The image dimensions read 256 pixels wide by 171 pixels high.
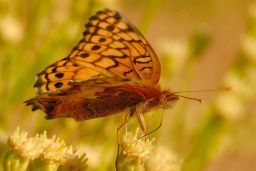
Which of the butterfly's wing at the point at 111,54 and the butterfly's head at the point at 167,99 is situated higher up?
the butterfly's wing at the point at 111,54

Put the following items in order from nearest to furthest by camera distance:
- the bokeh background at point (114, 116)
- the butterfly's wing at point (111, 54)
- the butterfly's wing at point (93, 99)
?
the butterfly's wing at point (93, 99), the butterfly's wing at point (111, 54), the bokeh background at point (114, 116)

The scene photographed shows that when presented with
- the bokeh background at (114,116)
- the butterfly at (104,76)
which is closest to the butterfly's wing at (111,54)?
the butterfly at (104,76)

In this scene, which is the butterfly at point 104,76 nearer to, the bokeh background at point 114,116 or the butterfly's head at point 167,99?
the butterfly's head at point 167,99

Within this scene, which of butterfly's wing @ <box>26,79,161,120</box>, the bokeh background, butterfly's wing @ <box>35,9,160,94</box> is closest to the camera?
butterfly's wing @ <box>26,79,161,120</box>

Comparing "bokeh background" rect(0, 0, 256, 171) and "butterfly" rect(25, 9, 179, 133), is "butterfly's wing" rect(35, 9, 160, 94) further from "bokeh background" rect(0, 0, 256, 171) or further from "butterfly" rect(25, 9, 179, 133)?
"bokeh background" rect(0, 0, 256, 171)

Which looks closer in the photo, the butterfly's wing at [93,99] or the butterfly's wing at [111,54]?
the butterfly's wing at [93,99]

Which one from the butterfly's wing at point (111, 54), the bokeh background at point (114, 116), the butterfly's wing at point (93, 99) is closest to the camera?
the butterfly's wing at point (93, 99)

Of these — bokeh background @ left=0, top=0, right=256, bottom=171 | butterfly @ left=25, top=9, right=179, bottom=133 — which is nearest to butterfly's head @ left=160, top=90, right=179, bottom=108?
butterfly @ left=25, top=9, right=179, bottom=133

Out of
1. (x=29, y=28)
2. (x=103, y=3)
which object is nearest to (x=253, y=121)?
(x=103, y=3)
